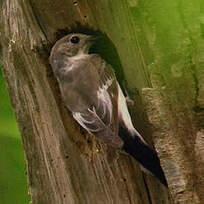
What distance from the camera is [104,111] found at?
251cm

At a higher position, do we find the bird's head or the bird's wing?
the bird's head

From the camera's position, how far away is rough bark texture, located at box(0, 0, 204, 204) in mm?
2156

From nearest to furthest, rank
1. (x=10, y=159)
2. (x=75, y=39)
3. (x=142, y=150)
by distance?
(x=142, y=150) < (x=75, y=39) < (x=10, y=159)

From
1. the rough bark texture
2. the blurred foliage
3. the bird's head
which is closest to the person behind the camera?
the rough bark texture

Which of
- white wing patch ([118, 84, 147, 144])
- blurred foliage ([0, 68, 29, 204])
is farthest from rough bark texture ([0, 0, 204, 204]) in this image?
blurred foliage ([0, 68, 29, 204])

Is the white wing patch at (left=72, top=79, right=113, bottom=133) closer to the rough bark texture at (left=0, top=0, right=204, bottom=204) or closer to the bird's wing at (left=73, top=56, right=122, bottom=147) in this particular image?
the bird's wing at (left=73, top=56, right=122, bottom=147)

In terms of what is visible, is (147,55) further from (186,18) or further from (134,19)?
(186,18)

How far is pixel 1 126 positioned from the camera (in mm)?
3254

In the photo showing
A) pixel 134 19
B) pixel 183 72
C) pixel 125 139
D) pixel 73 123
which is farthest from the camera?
pixel 73 123

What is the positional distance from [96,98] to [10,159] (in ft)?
3.40

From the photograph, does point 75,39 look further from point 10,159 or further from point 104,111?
point 10,159

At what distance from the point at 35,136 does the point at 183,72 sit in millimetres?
1005

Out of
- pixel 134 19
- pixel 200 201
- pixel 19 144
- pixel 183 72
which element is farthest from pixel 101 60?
pixel 19 144

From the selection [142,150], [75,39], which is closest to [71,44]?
[75,39]
